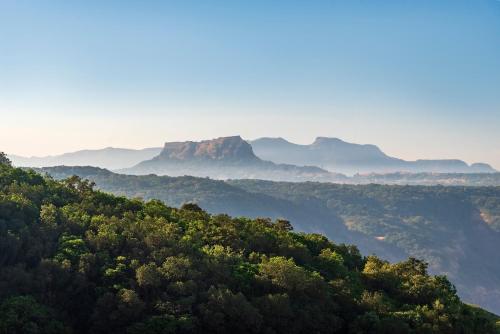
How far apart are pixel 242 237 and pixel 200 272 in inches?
721

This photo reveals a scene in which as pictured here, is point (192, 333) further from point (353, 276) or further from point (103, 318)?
point (353, 276)

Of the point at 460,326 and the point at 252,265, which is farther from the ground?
the point at 252,265

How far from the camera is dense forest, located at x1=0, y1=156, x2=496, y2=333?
142 ft

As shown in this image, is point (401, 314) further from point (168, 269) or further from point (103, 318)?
point (103, 318)

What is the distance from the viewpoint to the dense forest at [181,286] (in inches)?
1709

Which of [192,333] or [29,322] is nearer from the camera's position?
[29,322]

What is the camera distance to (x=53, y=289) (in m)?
46.2

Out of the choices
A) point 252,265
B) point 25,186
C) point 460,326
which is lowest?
point 460,326

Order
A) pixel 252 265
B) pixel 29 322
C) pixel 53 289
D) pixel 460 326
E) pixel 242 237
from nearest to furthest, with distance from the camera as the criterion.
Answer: pixel 29 322, pixel 53 289, pixel 460 326, pixel 252 265, pixel 242 237

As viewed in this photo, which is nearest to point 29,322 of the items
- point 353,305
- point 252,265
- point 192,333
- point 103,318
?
point 103,318

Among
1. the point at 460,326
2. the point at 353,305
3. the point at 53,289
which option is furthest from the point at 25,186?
the point at 460,326

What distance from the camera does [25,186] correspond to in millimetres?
70938

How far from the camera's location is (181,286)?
4575 centimetres

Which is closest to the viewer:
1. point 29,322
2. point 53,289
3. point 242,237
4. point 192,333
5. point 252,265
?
point 29,322
